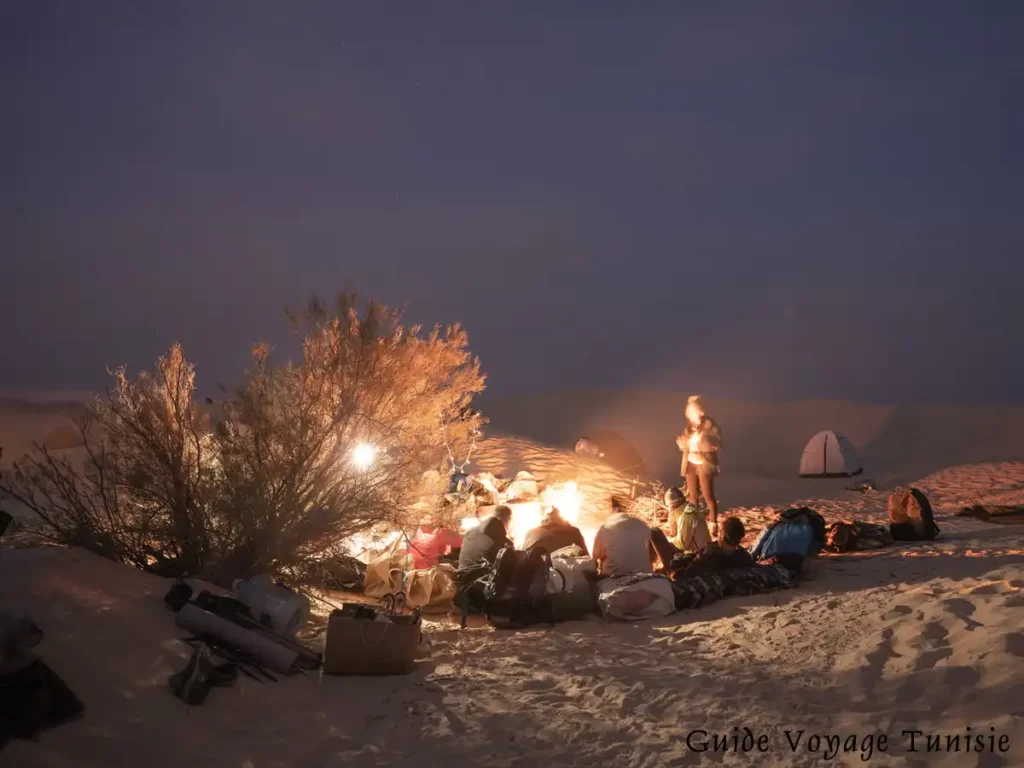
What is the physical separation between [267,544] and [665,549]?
3989mm

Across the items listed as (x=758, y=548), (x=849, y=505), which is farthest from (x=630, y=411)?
(x=758, y=548)

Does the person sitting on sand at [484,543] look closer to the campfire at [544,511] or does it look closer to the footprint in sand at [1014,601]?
the campfire at [544,511]

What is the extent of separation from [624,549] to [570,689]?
2.71 m

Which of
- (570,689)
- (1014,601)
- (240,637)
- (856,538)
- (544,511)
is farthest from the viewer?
(544,511)

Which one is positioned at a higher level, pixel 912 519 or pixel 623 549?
pixel 912 519

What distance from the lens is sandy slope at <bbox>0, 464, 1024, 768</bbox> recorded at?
4035mm

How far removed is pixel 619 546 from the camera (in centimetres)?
779

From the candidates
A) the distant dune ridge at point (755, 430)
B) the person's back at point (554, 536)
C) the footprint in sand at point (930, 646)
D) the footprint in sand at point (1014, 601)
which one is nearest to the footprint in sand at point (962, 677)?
the footprint in sand at point (930, 646)

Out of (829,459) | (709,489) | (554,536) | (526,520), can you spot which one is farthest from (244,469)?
(829,459)

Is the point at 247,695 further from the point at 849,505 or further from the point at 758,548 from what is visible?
the point at 849,505

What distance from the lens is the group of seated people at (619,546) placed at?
756 cm

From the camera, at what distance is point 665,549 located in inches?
326

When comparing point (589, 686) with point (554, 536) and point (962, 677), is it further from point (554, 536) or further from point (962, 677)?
point (554, 536)

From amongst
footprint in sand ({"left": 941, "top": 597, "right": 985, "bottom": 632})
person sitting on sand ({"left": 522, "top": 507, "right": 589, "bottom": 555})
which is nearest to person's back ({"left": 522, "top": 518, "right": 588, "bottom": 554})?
person sitting on sand ({"left": 522, "top": 507, "right": 589, "bottom": 555})
